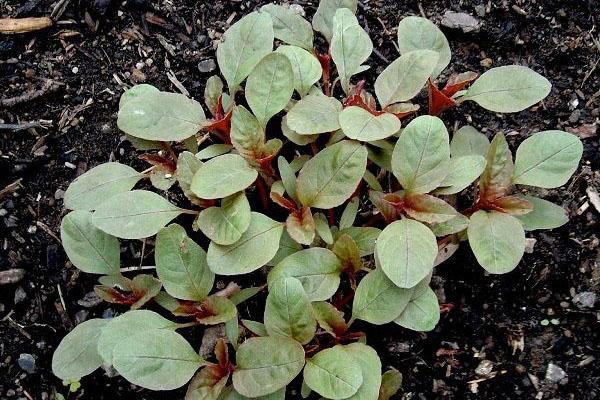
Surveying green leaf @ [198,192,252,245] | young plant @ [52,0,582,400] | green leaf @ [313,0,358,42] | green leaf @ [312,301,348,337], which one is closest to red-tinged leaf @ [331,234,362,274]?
young plant @ [52,0,582,400]

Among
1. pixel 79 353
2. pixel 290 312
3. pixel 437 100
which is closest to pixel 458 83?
pixel 437 100

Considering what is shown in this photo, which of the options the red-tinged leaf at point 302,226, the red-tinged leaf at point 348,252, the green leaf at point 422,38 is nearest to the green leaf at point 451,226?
the red-tinged leaf at point 348,252

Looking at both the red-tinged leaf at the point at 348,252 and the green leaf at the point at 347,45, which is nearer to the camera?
the red-tinged leaf at the point at 348,252

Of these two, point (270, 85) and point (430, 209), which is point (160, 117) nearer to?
point (270, 85)

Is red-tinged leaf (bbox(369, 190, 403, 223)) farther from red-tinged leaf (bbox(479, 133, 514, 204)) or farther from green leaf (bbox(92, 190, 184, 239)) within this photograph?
green leaf (bbox(92, 190, 184, 239))

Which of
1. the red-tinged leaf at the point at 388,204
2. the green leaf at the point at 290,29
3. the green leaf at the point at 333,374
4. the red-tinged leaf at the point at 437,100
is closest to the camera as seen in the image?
the green leaf at the point at 333,374

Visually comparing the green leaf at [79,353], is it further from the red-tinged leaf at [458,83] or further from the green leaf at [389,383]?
the red-tinged leaf at [458,83]
